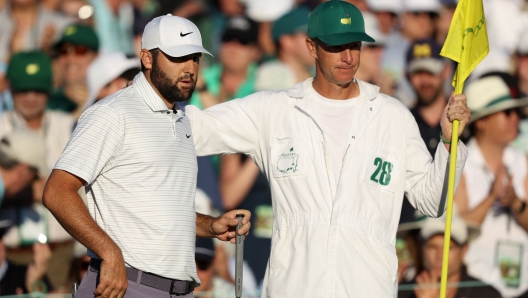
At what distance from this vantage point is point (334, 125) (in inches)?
169

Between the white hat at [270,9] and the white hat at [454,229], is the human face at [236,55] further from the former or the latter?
the white hat at [454,229]

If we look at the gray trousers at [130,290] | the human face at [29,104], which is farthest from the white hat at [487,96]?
the gray trousers at [130,290]

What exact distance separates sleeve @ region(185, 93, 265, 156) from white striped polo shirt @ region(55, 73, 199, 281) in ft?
1.84

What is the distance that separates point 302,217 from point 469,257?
273 cm

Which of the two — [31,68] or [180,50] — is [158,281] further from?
[31,68]

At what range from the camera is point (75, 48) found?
5.81m

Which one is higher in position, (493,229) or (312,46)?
(312,46)

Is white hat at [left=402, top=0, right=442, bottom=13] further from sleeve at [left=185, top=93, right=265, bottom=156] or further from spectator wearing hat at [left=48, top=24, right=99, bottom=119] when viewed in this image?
sleeve at [left=185, top=93, right=265, bottom=156]

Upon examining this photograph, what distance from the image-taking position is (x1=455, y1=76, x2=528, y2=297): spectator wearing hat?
21.7 feet

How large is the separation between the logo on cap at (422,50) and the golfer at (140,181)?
2.96 metres

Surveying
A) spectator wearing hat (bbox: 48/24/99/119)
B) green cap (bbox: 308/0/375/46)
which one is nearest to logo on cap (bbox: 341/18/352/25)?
green cap (bbox: 308/0/375/46)

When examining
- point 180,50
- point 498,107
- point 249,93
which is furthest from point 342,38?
point 498,107

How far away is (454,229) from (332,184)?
2559 mm

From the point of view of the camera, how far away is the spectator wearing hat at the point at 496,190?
21.7ft
